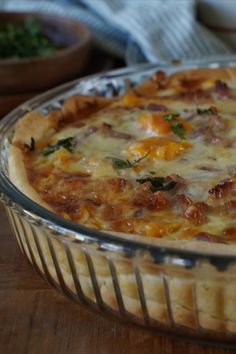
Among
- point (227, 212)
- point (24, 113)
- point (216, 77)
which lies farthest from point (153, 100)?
point (227, 212)

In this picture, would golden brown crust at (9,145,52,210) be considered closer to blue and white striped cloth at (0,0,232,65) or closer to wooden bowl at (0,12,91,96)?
wooden bowl at (0,12,91,96)

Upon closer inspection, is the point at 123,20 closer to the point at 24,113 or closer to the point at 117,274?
the point at 24,113

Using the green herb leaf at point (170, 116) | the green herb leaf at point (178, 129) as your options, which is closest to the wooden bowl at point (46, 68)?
the green herb leaf at point (170, 116)

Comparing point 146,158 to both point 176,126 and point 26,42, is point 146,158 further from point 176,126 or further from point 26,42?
point 26,42

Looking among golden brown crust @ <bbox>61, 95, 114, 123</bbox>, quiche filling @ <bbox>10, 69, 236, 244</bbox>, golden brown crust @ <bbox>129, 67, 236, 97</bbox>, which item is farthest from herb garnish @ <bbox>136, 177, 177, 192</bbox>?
golden brown crust @ <bbox>129, 67, 236, 97</bbox>

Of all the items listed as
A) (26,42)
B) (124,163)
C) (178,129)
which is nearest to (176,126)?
(178,129)

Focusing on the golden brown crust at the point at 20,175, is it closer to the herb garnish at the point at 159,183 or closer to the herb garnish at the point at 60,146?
the herb garnish at the point at 60,146
